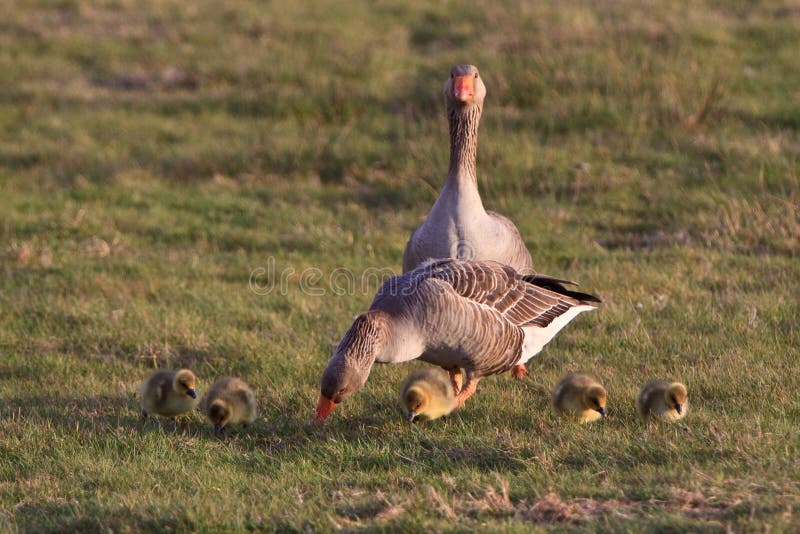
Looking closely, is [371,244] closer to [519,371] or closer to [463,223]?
[463,223]

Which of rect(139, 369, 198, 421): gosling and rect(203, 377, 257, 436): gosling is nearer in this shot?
rect(203, 377, 257, 436): gosling

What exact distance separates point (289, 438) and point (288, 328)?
2230mm

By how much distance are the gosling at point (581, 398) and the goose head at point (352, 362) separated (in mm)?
1242

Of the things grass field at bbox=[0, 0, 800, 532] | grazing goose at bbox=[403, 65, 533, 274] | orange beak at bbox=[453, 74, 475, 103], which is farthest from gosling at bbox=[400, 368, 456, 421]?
orange beak at bbox=[453, 74, 475, 103]

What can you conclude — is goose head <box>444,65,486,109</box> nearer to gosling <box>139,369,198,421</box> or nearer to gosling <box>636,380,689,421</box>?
gosling <box>636,380,689,421</box>

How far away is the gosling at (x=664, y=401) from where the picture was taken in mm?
6484

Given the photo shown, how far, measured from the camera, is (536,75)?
15.2 meters

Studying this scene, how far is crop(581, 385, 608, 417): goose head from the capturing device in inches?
260

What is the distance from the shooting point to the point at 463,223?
26.5 ft

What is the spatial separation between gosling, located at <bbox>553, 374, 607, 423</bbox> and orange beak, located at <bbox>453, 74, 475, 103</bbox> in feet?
9.28

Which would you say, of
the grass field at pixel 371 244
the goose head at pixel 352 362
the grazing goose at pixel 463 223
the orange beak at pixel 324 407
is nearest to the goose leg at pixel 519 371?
the grass field at pixel 371 244

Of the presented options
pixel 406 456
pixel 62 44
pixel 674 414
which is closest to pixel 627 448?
pixel 674 414

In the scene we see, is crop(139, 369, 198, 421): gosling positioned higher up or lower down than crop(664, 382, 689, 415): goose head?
lower down

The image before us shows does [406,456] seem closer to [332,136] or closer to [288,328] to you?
[288,328]
